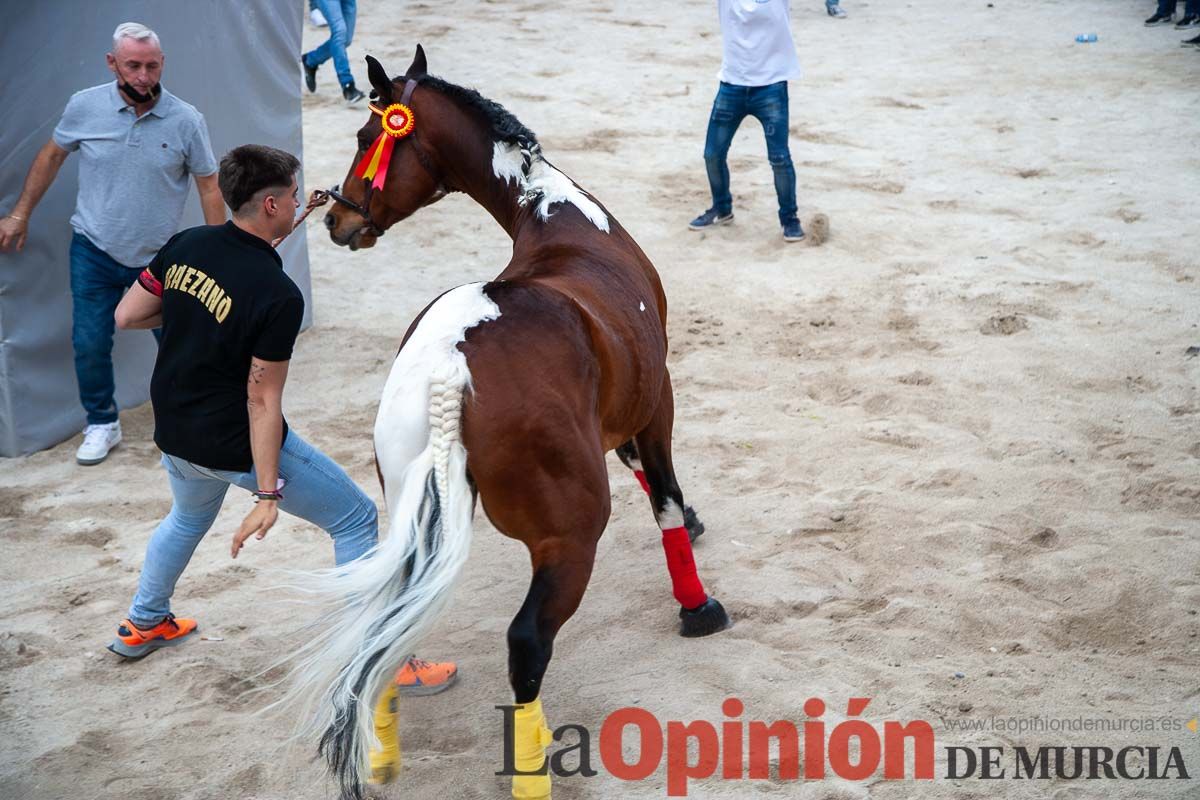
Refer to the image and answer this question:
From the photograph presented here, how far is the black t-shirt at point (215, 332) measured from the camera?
3137 millimetres

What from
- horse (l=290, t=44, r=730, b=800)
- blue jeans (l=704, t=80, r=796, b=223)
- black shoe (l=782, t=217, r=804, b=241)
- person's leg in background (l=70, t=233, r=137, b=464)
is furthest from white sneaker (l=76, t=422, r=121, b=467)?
black shoe (l=782, t=217, r=804, b=241)

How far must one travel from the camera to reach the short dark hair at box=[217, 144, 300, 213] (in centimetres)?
320

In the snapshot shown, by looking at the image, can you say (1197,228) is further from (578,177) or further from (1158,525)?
(578,177)

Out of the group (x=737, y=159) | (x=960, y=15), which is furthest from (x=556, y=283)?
(x=960, y=15)

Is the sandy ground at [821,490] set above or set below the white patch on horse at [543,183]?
below

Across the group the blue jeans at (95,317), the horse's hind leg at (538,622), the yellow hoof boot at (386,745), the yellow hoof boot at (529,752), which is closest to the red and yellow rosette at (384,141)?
the blue jeans at (95,317)

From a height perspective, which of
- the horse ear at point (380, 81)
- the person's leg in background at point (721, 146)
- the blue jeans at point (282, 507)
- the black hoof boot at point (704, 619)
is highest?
the horse ear at point (380, 81)

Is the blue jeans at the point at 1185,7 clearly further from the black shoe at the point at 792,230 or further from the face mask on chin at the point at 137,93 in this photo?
the face mask on chin at the point at 137,93

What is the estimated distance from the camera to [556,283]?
348 cm

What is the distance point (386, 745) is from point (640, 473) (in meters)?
1.54

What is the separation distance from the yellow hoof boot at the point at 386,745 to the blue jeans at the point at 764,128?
17.1ft

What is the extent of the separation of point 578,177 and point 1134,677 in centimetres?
596

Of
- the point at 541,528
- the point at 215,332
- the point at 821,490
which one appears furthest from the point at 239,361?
the point at 821,490

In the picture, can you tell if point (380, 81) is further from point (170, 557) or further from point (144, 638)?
point (144, 638)
